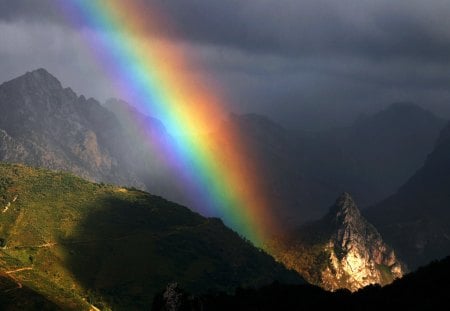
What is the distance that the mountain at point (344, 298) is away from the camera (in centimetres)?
15375

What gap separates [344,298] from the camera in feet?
568

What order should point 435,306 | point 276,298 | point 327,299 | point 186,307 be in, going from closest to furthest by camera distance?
1. point 435,306
2. point 186,307
3. point 327,299
4. point 276,298

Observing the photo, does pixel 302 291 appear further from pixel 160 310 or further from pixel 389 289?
pixel 160 310

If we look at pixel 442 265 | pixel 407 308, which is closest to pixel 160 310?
pixel 407 308

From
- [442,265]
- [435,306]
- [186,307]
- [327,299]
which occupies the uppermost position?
[442,265]

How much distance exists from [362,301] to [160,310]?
155 ft

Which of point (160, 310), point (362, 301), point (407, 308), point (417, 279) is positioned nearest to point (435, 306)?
point (407, 308)

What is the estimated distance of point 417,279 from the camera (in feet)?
586

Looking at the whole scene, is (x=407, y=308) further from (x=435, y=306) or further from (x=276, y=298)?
(x=276, y=298)

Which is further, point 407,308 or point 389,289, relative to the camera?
point 389,289

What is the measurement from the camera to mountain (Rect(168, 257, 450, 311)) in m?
154

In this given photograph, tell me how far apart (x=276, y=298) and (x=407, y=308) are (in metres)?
49.6

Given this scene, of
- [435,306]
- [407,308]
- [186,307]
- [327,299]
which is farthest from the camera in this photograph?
[327,299]

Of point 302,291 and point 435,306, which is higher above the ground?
point 302,291
